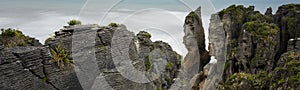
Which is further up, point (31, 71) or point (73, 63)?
point (73, 63)

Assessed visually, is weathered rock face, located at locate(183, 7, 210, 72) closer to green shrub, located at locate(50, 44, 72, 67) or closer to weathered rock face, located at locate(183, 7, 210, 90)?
weathered rock face, located at locate(183, 7, 210, 90)

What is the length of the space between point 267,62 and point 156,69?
14.6 meters

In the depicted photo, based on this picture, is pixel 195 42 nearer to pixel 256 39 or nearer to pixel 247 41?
pixel 247 41

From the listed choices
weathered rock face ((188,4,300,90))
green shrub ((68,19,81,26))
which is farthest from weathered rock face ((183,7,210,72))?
green shrub ((68,19,81,26))

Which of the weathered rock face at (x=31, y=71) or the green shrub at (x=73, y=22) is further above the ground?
the green shrub at (x=73, y=22)

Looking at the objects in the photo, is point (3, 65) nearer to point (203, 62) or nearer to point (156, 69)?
point (156, 69)

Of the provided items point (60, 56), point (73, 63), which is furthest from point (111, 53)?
point (60, 56)

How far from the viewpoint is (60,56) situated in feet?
63.7

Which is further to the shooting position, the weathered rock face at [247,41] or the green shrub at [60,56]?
the weathered rock face at [247,41]

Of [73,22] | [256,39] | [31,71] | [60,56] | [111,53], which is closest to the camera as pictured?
[31,71]

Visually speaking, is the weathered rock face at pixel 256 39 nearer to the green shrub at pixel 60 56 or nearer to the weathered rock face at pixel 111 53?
the weathered rock face at pixel 111 53

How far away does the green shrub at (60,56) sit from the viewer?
19.1m

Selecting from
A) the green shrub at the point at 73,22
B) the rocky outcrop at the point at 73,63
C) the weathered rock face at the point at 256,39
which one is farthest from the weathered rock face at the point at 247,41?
the green shrub at the point at 73,22

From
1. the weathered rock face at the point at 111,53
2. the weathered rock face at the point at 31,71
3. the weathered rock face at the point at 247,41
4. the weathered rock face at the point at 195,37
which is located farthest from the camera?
the weathered rock face at the point at 195,37
